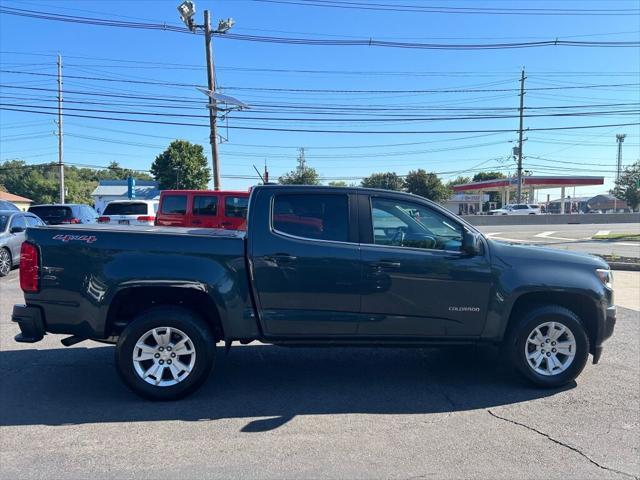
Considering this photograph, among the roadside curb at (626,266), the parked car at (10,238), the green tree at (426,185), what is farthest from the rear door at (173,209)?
the green tree at (426,185)

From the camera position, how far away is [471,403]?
15.0 ft

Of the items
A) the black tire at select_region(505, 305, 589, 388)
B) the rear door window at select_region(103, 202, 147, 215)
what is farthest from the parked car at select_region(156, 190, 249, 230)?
the black tire at select_region(505, 305, 589, 388)

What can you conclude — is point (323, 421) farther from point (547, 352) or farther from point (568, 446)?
point (547, 352)

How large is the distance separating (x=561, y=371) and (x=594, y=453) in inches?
51.1

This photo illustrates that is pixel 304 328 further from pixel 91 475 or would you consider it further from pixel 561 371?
pixel 561 371

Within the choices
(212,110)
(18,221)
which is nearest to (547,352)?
(18,221)

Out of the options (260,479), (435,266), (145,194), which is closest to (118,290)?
(260,479)

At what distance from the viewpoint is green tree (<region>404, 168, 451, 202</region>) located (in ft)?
219

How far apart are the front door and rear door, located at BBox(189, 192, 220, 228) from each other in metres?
9.57

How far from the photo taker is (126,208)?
1673cm

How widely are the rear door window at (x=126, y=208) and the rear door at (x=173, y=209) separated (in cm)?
327

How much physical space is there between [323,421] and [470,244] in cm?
202

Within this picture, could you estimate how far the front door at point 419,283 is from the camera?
4594mm

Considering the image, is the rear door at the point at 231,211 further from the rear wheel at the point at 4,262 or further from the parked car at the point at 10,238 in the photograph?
the rear wheel at the point at 4,262
